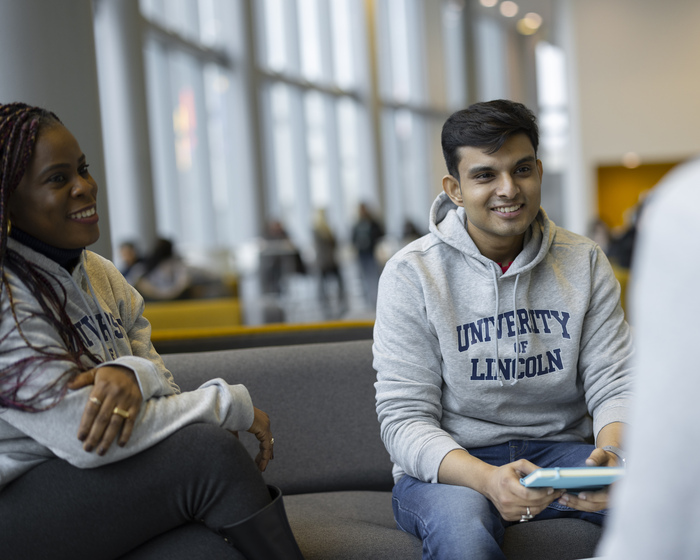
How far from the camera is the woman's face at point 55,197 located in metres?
1.42

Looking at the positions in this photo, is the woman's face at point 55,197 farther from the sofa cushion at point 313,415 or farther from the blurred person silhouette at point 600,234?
the blurred person silhouette at point 600,234

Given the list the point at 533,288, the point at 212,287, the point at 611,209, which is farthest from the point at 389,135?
the point at 533,288

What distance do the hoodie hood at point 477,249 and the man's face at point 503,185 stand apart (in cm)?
6

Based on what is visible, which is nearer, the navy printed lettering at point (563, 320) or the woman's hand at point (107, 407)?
the woman's hand at point (107, 407)

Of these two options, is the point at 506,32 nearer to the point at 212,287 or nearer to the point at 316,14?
the point at 316,14

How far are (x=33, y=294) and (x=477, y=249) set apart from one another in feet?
3.25

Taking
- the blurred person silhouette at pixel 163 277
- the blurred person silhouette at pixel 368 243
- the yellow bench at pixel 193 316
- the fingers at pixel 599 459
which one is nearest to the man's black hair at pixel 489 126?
the fingers at pixel 599 459

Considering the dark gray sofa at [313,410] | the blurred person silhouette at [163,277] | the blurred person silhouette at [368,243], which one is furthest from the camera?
the blurred person silhouette at [368,243]

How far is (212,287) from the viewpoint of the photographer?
21.1ft

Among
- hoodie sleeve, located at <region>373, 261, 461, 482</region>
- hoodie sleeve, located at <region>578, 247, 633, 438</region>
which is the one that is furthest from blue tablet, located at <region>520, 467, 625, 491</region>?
hoodie sleeve, located at <region>578, 247, 633, 438</region>

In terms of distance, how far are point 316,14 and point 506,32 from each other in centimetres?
723

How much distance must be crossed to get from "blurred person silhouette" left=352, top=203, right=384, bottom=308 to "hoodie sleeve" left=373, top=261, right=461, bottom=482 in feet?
28.4

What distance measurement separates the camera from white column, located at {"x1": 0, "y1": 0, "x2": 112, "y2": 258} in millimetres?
2586

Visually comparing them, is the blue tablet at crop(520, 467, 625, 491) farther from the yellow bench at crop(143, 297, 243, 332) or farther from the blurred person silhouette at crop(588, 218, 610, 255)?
the blurred person silhouette at crop(588, 218, 610, 255)
